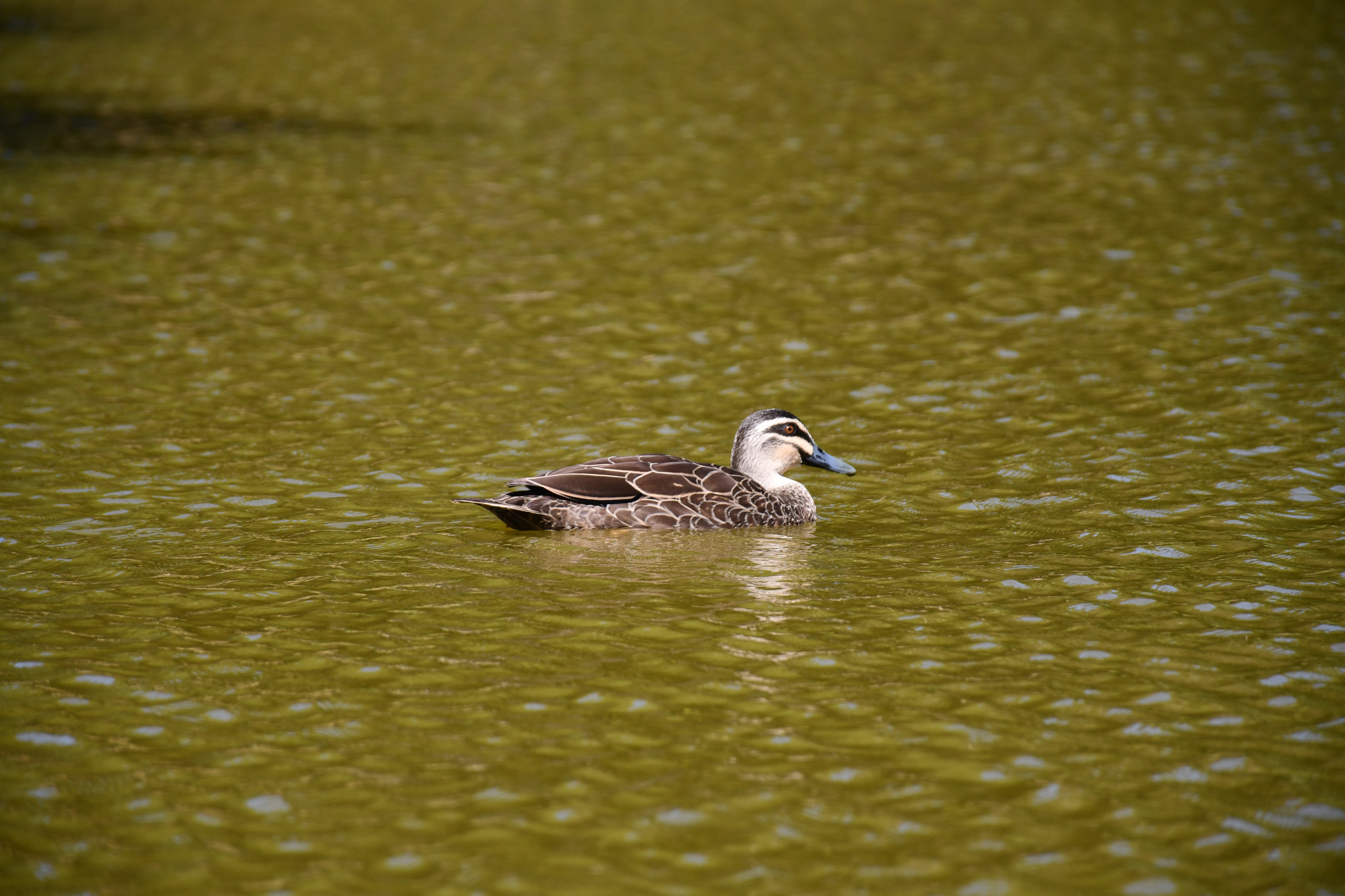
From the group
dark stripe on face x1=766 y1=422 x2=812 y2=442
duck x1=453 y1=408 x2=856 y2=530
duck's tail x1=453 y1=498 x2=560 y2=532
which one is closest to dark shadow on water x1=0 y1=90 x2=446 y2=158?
duck's tail x1=453 y1=498 x2=560 y2=532

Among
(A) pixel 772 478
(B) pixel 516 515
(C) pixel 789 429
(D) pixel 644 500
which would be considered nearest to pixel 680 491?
(D) pixel 644 500

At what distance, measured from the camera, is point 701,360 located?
1659 centimetres

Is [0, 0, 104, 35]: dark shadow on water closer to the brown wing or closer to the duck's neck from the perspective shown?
the brown wing

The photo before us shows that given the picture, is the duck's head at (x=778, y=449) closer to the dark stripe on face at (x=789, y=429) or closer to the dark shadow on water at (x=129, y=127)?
the dark stripe on face at (x=789, y=429)

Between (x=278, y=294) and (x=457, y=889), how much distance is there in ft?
43.2

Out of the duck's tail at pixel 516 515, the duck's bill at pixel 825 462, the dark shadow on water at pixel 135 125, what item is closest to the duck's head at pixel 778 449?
the duck's bill at pixel 825 462

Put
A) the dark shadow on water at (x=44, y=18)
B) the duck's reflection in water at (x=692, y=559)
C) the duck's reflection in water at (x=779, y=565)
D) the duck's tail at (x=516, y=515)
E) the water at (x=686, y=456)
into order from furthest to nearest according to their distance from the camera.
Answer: the dark shadow on water at (x=44, y=18) → the duck's tail at (x=516, y=515) → the duck's reflection in water at (x=692, y=559) → the duck's reflection in water at (x=779, y=565) → the water at (x=686, y=456)

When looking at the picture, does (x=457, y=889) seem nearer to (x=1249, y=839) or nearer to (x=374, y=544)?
(x=1249, y=839)

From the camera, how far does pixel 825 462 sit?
42.0 feet

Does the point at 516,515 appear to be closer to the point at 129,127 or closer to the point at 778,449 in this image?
the point at 778,449

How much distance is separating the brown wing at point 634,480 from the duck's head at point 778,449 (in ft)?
1.07

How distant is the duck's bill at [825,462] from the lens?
1274 cm

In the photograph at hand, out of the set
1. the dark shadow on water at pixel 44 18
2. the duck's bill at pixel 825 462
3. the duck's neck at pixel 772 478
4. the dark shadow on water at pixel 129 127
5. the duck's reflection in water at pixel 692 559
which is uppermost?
the dark shadow on water at pixel 44 18

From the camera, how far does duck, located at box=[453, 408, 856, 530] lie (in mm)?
11992
